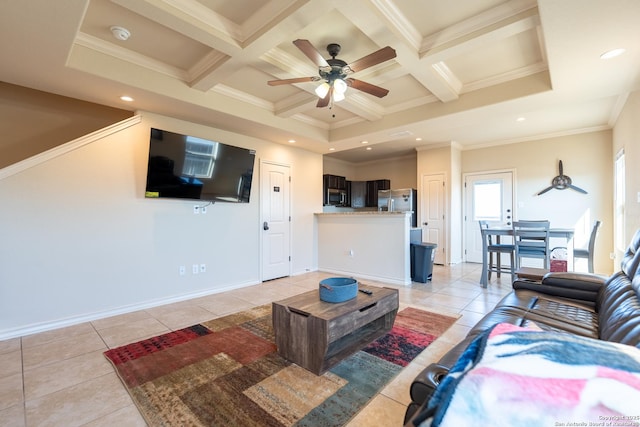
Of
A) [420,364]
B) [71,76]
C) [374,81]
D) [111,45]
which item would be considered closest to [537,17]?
[374,81]

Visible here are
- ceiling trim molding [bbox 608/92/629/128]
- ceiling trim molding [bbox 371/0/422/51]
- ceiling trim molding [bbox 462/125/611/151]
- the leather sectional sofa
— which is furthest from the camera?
ceiling trim molding [bbox 462/125/611/151]

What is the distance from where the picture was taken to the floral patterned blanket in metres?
0.51

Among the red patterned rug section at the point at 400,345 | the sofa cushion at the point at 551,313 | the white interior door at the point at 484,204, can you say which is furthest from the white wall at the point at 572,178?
the red patterned rug section at the point at 400,345

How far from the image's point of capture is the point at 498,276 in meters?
4.81

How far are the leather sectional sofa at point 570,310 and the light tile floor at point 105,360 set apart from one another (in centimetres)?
67

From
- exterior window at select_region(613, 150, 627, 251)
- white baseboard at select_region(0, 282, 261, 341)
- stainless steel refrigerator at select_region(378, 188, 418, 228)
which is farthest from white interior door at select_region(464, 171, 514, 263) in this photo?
white baseboard at select_region(0, 282, 261, 341)

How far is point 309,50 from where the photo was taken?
2.34 meters

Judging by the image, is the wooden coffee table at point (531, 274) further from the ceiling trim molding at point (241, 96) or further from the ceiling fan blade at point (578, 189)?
the ceiling trim molding at point (241, 96)

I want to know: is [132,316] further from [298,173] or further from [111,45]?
[298,173]

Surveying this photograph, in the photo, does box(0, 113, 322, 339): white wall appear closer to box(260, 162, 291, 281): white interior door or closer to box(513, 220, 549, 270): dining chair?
box(260, 162, 291, 281): white interior door

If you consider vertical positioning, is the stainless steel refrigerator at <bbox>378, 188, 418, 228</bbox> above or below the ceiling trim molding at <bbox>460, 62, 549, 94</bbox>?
below

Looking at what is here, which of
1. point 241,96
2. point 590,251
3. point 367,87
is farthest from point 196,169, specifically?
point 590,251

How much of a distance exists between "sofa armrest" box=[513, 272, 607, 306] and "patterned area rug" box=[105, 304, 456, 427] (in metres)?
0.93

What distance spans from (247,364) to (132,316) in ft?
6.27
